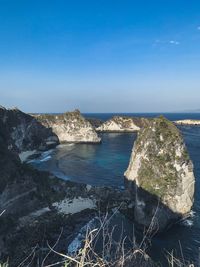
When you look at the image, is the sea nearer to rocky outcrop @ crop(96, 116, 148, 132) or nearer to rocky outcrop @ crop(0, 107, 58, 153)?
rocky outcrop @ crop(0, 107, 58, 153)

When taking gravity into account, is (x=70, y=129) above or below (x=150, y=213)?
above

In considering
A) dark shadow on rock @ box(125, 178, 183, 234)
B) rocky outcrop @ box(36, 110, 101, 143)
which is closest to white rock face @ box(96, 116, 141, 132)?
rocky outcrop @ box(36, 110, 101, 143)

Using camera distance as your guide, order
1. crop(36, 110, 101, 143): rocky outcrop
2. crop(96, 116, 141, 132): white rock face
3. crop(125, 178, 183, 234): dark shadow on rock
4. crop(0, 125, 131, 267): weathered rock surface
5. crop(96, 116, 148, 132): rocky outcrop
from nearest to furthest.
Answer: crop(0, 125, 131, 267): weathered rock surface < crop(125, 178, 183, 234): dark shadow on rock < crop(36, 110, 101, 143): rocky outcrop < crop(96, 116, 148, 132): rocky outcrop < crop(96, 116, 141, 132): white rock face

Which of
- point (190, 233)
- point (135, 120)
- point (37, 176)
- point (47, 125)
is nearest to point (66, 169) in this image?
point (37, 176)

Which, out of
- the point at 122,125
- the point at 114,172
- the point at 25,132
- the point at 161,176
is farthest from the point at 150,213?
the point at 122,125

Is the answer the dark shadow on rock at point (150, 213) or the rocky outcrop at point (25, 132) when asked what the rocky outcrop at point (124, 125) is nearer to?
the rocky outcrop at point (25, 132)

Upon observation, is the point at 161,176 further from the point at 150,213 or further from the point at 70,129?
the point at 70,129

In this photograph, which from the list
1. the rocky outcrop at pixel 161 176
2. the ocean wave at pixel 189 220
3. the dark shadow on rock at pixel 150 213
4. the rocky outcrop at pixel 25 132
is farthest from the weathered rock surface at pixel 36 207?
the rocky outcrop at pixel 25 132
